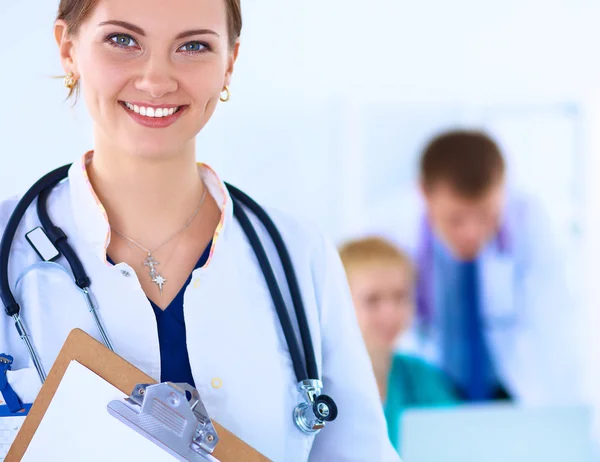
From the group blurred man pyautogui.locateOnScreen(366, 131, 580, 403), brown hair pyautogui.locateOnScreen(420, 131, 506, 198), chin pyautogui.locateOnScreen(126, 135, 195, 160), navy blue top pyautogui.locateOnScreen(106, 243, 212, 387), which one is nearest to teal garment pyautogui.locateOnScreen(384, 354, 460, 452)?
blurred man pyautogui.locateOnScreen(366, 131, 580, 403)

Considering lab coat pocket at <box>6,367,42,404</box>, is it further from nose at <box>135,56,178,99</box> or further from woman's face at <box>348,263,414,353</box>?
woman's face at <box>348,263,414,353</box>

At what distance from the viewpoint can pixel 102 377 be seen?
854 millimetres

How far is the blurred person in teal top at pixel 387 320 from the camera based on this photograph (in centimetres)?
217

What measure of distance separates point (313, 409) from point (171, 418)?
0.59ft

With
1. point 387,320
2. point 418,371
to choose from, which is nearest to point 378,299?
point 387,320

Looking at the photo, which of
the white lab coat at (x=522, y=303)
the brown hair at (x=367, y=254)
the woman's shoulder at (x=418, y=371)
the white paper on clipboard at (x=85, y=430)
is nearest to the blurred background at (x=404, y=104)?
the white lab coat at (x=522, y=303)

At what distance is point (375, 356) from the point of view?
219 centimetres

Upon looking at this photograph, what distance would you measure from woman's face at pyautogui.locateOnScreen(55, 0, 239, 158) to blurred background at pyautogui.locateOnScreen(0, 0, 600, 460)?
1.77 m

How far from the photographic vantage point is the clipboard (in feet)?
2.75

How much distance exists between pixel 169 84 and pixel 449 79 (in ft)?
7.74

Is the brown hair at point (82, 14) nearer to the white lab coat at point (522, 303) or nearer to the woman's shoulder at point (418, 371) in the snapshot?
the woman's shoulder at point (418, 371)

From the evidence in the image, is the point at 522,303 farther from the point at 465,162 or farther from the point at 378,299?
the point at 378,299

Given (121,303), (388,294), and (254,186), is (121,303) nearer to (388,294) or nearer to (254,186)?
(388,294)

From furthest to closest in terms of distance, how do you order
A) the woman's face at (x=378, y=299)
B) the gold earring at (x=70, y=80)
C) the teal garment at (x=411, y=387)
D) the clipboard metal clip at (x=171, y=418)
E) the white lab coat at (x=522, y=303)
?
the white lab coat at (x=522, y=303), the woman's face at (x=378, y=299), the teal garment at (x=411, y=387), the gold earring at (x=70, y=80), the clipboard metal clip at (x=171, y=418)
